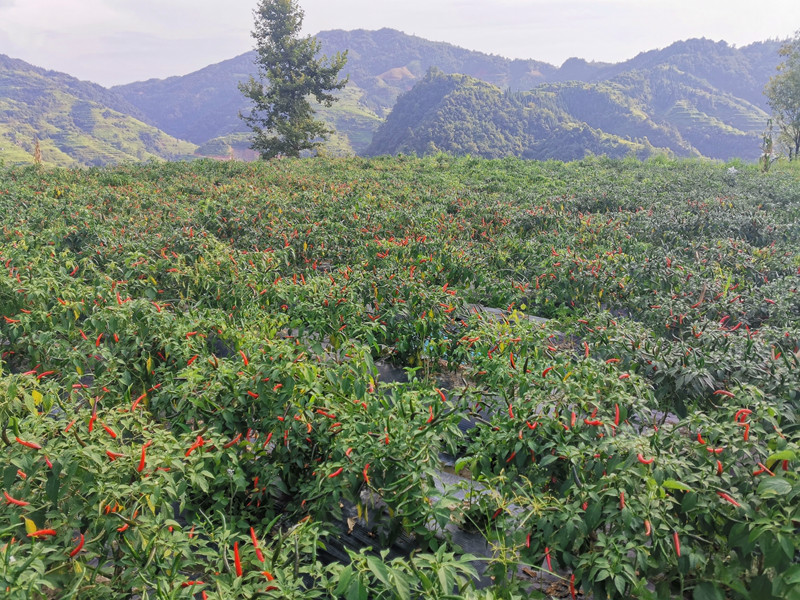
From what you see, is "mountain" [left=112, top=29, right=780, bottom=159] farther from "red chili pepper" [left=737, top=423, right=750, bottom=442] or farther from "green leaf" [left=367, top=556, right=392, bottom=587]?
"green leaf" [left=367, top=556, right=392, bottom=587]

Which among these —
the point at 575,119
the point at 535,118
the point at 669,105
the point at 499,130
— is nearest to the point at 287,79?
the point at 499,130

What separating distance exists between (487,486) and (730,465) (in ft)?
3.53

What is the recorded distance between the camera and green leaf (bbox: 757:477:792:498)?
1.79 m

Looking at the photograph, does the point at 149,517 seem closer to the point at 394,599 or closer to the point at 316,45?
the point at 394,599

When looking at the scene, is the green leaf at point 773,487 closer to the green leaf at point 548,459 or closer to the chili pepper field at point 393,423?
the chili pepper field at point 393,423

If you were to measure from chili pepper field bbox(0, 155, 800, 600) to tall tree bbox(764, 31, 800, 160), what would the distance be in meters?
22.8

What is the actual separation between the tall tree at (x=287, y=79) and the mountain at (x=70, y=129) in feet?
283

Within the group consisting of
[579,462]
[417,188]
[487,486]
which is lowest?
[487,486]

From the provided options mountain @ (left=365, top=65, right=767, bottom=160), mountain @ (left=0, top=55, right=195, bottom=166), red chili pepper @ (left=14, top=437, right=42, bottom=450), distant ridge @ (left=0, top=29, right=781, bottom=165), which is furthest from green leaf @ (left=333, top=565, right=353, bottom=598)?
mountain @ (left=0, top=55, right=195, bottom=166)

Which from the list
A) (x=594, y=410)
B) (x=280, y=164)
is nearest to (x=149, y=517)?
(x=594, y=410)

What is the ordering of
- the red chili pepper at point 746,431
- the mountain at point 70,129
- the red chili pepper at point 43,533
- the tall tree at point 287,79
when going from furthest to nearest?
the mountain at point 70,129 → the tall tree at point 287,79 → the red chili pepper at point 746,431 → the red chili pepper at point 43,533

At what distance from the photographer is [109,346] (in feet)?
11.6

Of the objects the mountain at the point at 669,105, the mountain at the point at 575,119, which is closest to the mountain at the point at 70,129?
the mountain at the point at 669,105

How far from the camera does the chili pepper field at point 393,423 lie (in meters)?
1.87
